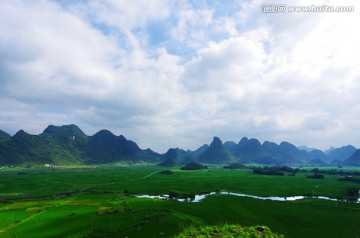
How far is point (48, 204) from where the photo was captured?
91188 mm

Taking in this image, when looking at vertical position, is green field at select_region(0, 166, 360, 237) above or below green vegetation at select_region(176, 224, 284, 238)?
below

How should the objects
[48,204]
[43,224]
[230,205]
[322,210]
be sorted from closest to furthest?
[43,224]
[322,210]
[230,205]
[48,204]

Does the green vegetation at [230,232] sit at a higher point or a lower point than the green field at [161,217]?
higher

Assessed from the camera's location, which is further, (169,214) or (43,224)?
(169,214)

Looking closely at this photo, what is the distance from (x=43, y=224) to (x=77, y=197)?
41.3 m

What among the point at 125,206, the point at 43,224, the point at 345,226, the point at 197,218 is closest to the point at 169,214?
the point at 197,218

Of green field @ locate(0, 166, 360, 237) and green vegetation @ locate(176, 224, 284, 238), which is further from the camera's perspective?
green field @ locate(0, 166, 360, 237)

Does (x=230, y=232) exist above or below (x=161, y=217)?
above

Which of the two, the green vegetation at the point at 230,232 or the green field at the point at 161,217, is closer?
the green vegetation at the point at 230,232

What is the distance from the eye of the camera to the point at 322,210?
79.9m

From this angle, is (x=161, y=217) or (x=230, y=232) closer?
(x=230, y=232)

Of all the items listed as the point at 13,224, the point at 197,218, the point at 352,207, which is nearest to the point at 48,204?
the point at 13,224

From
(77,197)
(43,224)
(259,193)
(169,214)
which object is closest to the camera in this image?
(43,224)

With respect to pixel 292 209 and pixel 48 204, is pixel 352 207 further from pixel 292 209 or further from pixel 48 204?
pixel 48 204
